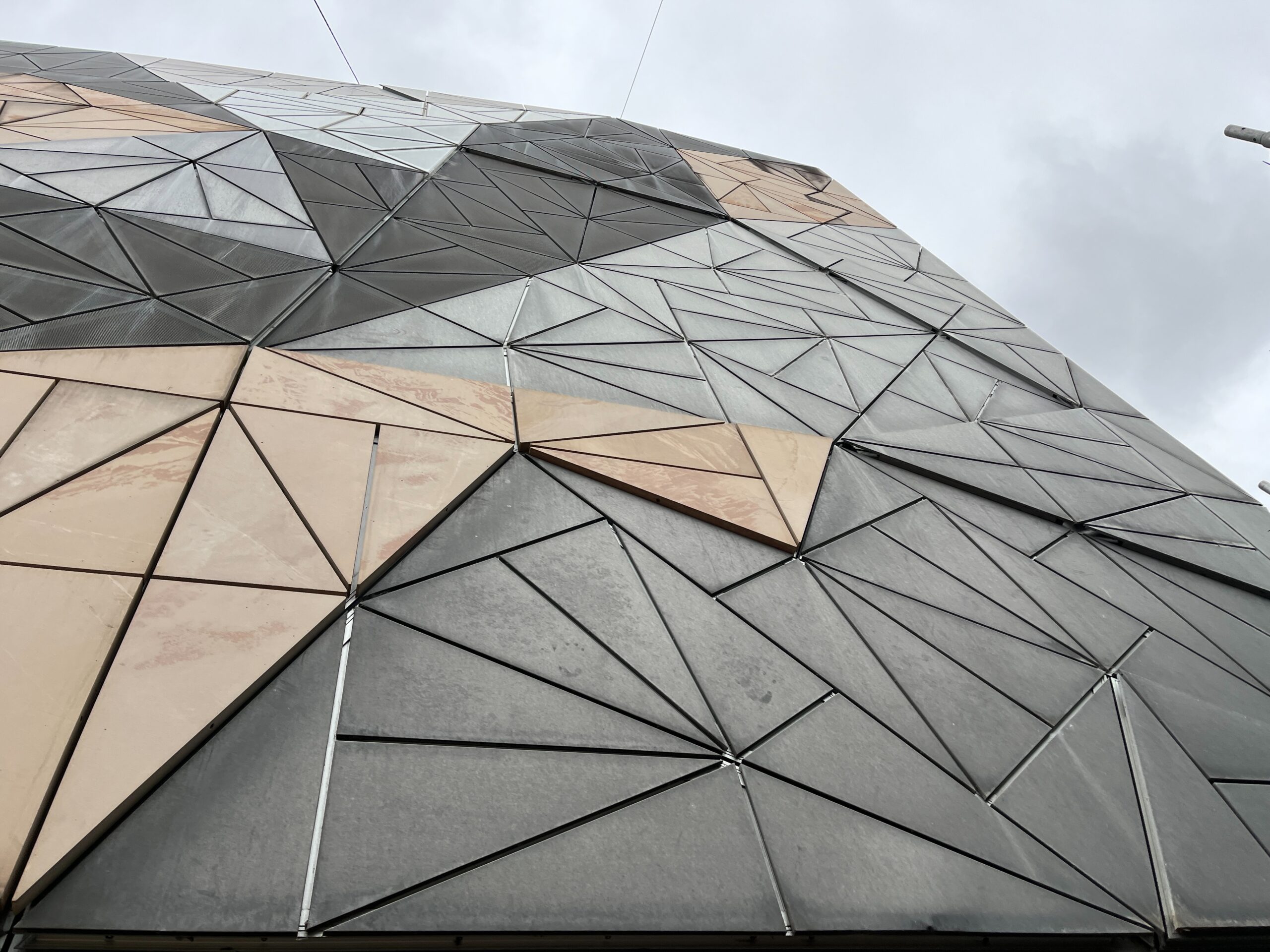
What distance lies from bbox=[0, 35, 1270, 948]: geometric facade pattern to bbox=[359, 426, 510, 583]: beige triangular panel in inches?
1.4

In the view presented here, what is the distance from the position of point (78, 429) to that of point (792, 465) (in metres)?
5.12

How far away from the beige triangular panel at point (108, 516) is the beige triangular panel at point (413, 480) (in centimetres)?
106

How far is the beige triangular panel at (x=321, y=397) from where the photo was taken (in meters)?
5.00

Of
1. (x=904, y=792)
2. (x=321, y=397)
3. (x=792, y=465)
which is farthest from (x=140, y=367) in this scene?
(x=904, y=792)

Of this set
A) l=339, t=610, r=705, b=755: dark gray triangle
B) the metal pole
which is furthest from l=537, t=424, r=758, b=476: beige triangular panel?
the metal pole

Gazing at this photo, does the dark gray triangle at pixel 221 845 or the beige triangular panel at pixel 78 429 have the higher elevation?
the beige triangular panel at pixel 78 429

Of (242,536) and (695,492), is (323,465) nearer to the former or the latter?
(242,536)

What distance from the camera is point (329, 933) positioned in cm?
262

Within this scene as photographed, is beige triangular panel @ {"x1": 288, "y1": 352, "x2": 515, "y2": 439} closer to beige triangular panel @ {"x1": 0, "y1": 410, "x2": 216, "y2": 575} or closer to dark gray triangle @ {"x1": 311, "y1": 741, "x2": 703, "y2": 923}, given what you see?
beige triangular panel @ {"x1": 0, "y1": 410, "x2": 216, "y2": 575}

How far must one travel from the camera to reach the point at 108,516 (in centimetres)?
380

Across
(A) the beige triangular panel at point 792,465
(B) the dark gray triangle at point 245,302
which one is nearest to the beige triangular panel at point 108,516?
(B) the dark gray triangle at point 245,302

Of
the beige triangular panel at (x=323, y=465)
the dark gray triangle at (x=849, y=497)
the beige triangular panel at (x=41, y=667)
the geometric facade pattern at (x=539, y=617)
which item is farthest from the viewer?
the dark gray triangle at (x=849, y=497)

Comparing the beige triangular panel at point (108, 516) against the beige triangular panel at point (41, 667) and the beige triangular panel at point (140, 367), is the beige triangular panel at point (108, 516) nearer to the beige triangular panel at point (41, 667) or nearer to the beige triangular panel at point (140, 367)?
the beige triangular panel at point (41, 667)

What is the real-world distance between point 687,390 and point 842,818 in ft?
13.9
